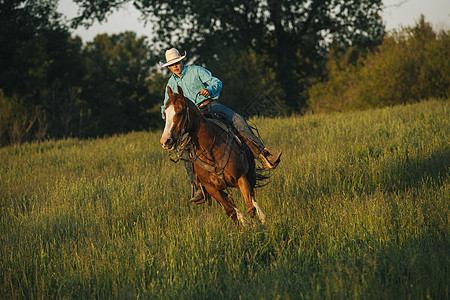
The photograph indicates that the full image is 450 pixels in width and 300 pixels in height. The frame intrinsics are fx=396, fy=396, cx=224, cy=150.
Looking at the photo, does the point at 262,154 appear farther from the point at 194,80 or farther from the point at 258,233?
the point at 194,80

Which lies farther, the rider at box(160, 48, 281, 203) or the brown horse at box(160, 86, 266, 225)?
the rider at box(160, 48, 281, 203)

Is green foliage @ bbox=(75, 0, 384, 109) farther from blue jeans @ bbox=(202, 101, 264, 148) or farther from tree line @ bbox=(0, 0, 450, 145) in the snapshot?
blue jeans @ bbox=(202, 101, 264, 148)

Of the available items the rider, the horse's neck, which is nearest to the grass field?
the rider

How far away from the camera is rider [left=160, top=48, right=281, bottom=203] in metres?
6.11

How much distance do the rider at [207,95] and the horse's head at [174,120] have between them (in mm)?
939

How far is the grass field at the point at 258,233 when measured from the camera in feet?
12.9

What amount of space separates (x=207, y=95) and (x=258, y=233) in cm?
211

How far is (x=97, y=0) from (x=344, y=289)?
24868 millimetres

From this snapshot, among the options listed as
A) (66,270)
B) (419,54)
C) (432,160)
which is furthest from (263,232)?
(419,54)

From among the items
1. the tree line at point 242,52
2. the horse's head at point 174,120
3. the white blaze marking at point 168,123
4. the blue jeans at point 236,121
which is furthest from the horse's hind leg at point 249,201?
the tree line at point 242,52

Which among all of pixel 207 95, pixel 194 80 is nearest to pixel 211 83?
pixel 194 80

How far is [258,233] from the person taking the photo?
5.05 m

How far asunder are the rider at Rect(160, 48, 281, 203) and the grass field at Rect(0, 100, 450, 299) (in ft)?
2.52

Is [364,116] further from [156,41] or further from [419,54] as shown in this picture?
[156,41]
